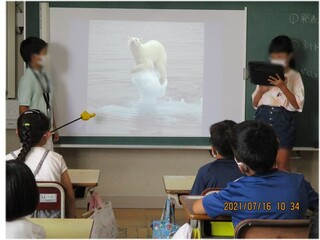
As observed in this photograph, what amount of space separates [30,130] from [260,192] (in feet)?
4.60

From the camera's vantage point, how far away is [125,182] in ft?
17.0

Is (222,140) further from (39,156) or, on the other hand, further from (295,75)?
(295,75)

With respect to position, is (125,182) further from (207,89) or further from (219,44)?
(219,44)

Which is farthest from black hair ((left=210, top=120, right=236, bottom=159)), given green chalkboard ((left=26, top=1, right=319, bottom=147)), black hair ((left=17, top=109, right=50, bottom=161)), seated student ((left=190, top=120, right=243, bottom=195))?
green chalkboard ((left=26, top=1, right=319, bottom=147))

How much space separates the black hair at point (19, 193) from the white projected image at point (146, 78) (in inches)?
125

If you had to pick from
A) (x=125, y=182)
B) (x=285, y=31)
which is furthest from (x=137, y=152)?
(x=285, y=31)

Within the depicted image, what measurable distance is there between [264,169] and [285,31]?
116 inches

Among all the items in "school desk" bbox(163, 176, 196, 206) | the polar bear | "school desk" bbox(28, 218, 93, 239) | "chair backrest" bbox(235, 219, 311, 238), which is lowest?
"school desk" bbox(163, 176, 196, 206)

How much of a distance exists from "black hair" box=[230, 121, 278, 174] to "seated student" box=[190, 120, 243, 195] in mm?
595

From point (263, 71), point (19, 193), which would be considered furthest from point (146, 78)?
point (19, 193)

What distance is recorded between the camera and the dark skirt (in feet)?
15.4

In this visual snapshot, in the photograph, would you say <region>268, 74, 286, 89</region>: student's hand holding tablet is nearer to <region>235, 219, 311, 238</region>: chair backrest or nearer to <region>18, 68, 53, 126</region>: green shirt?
<region>18, 68, 53, 126</region>: green shirt

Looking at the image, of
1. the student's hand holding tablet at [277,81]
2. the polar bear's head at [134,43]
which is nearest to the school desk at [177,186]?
the student's hand holding tablet at [277,81]

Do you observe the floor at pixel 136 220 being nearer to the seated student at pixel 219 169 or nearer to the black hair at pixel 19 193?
the seated student at pixel 219 169
